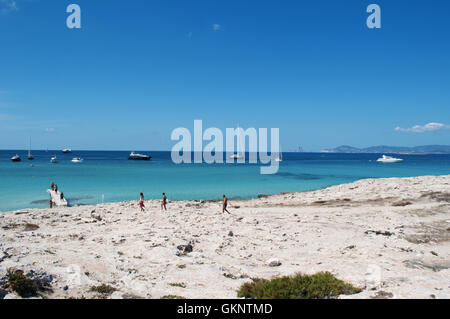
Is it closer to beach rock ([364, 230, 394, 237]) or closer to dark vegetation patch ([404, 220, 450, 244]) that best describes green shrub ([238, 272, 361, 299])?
beach rock ([364, 230, 394, 237])

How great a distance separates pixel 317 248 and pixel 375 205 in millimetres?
15086

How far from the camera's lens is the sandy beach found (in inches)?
327

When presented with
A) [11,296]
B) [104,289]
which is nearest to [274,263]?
[104,289]

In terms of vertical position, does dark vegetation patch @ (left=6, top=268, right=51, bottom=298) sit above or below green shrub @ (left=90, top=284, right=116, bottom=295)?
above

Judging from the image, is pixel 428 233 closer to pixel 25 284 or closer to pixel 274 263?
pixel 274 263

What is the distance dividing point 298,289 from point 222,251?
5.19 m

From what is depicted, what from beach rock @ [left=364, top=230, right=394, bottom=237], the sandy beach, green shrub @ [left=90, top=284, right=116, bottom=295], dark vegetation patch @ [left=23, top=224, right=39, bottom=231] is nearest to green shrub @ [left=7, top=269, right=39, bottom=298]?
the sandy beach

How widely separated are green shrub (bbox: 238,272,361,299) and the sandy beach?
17.5 inches

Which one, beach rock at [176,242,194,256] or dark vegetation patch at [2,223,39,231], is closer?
beach rock at [176,242,194,256]

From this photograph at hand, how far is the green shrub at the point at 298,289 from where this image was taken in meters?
7.34

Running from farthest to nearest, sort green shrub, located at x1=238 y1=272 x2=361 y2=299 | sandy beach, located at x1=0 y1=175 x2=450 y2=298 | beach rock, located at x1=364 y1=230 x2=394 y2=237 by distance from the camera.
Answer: beach rock, located at x1=364 y1=230 x2=394 y2=237
sandy beach, located at x1=0 y1=175 x2=450 y2=298
green shrub, located at x1=238 y1=272 x2=361 y2=299
